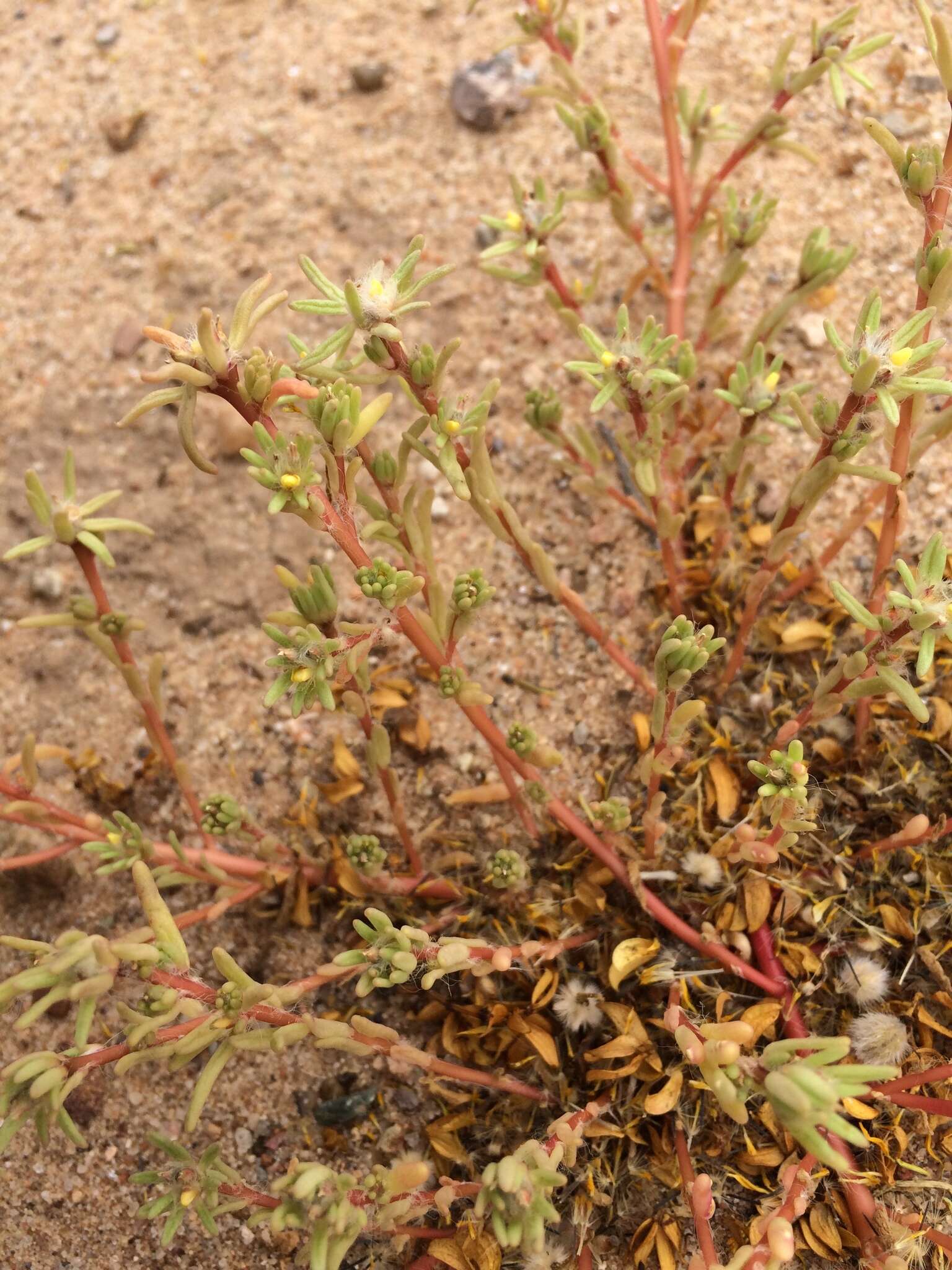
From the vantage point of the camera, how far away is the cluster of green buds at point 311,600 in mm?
1578

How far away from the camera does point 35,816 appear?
203 centimetres

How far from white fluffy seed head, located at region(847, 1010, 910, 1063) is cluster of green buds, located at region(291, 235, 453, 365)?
58.1 inches

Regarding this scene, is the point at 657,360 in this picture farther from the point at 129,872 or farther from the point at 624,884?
the point at 129,872

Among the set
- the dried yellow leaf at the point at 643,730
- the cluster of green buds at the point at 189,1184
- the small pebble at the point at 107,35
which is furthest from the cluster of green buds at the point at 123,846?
the small pebble at the point at 107,35

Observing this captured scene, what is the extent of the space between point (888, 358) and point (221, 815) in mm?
1452

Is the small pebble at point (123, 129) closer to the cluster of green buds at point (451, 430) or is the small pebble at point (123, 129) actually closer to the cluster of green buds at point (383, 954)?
the cluster of green buds at point (451, 430)

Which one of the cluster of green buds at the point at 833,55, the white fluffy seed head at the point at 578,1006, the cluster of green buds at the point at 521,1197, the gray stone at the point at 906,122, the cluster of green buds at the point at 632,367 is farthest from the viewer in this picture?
the gray stone at the point at 906,122

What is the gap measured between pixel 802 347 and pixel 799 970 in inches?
61.9

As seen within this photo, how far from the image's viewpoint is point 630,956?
6.52 feet

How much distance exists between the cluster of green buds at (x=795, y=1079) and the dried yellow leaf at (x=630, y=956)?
0.45m

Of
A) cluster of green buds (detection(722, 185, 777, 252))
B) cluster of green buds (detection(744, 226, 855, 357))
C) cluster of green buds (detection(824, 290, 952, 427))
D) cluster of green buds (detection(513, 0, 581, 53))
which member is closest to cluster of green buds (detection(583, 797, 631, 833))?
cluster of green buds (detection(824, 290, 952, 427))

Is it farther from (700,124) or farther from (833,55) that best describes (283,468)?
(700,124)

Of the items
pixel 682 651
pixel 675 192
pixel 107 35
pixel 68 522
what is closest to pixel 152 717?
pixel 68 522

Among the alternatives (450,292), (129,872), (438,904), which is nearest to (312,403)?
Result: (438,904)
